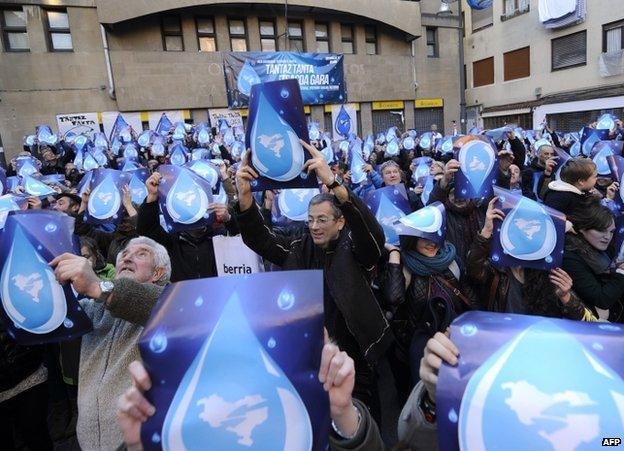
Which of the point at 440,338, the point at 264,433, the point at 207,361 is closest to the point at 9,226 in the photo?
the point at 207,361

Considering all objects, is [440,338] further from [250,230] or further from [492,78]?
[492,78]

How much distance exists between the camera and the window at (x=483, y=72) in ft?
81.5

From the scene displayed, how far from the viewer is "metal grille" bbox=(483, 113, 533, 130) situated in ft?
74.8

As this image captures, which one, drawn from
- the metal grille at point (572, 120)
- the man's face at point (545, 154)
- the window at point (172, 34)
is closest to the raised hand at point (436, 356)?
the man's face at point (545, 154)

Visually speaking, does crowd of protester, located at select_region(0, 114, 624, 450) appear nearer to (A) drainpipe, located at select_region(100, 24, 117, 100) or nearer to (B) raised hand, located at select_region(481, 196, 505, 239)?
(B) raised hand, located at select_region(481, 196, 505, 239)

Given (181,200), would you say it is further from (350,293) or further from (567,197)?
(567,197)

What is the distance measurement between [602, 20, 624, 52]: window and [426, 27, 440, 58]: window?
7343 millimetres

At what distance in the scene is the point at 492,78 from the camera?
24812mm

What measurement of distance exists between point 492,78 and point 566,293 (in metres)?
25.9

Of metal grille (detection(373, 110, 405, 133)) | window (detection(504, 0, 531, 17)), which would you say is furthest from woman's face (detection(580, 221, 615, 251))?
window (detection(504, 0, 531, 17))

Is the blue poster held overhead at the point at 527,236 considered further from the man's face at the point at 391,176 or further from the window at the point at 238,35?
the window at the point at 238,35

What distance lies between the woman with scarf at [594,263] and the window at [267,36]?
19011 millimetres

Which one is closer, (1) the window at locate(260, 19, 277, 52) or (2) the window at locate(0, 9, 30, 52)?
(2) the window at locate(0, 9, 30, 52)

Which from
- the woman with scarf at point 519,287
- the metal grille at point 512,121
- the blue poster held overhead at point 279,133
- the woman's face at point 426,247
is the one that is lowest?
the woman with scarf at point 519,287
